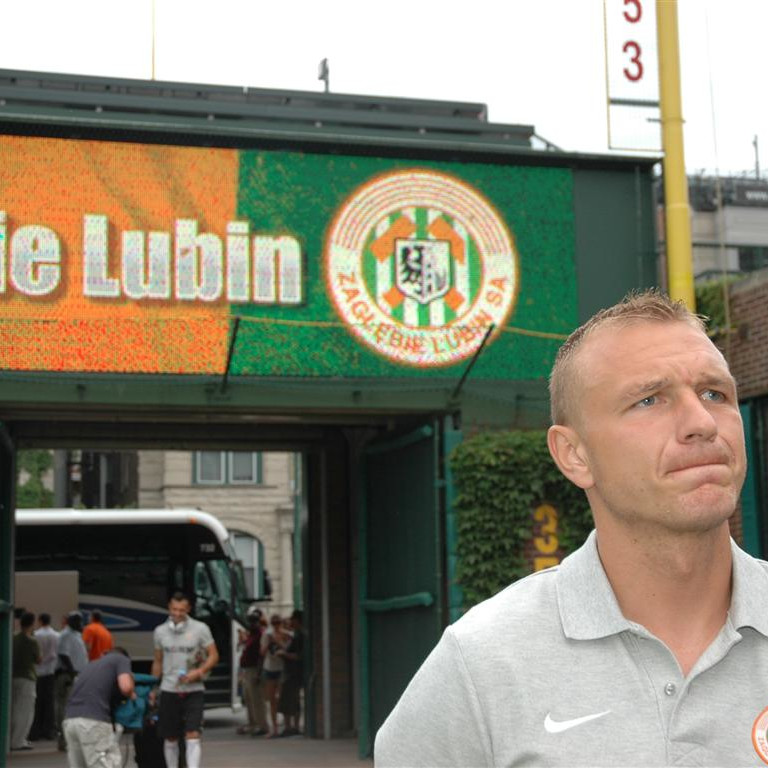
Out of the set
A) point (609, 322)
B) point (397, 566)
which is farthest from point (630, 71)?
point (609, 322)

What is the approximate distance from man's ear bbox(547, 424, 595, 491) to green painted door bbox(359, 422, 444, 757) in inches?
546

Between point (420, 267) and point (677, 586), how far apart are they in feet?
50.7

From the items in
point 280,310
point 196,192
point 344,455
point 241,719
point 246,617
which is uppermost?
point 196,192

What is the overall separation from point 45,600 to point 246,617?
4053 millimetres

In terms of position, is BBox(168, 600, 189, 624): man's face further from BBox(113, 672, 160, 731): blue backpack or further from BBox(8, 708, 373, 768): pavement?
BBox(8, 708, 373, 768): pavement

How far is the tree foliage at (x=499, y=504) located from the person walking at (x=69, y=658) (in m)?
8.35

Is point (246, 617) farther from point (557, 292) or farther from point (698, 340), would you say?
point (698, 340)

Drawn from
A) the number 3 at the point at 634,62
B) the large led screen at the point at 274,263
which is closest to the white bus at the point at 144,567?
the large led screen at the point at 274,263

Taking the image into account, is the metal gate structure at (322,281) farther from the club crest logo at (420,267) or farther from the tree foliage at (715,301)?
the tree foliage at (715,301)

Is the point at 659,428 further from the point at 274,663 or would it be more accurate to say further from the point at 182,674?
the point at 274,663

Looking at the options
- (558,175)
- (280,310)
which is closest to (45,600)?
(280,310)

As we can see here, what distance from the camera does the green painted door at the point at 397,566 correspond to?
54.0 feet

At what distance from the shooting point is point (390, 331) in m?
17.3

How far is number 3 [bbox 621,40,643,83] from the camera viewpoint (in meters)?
17.6
